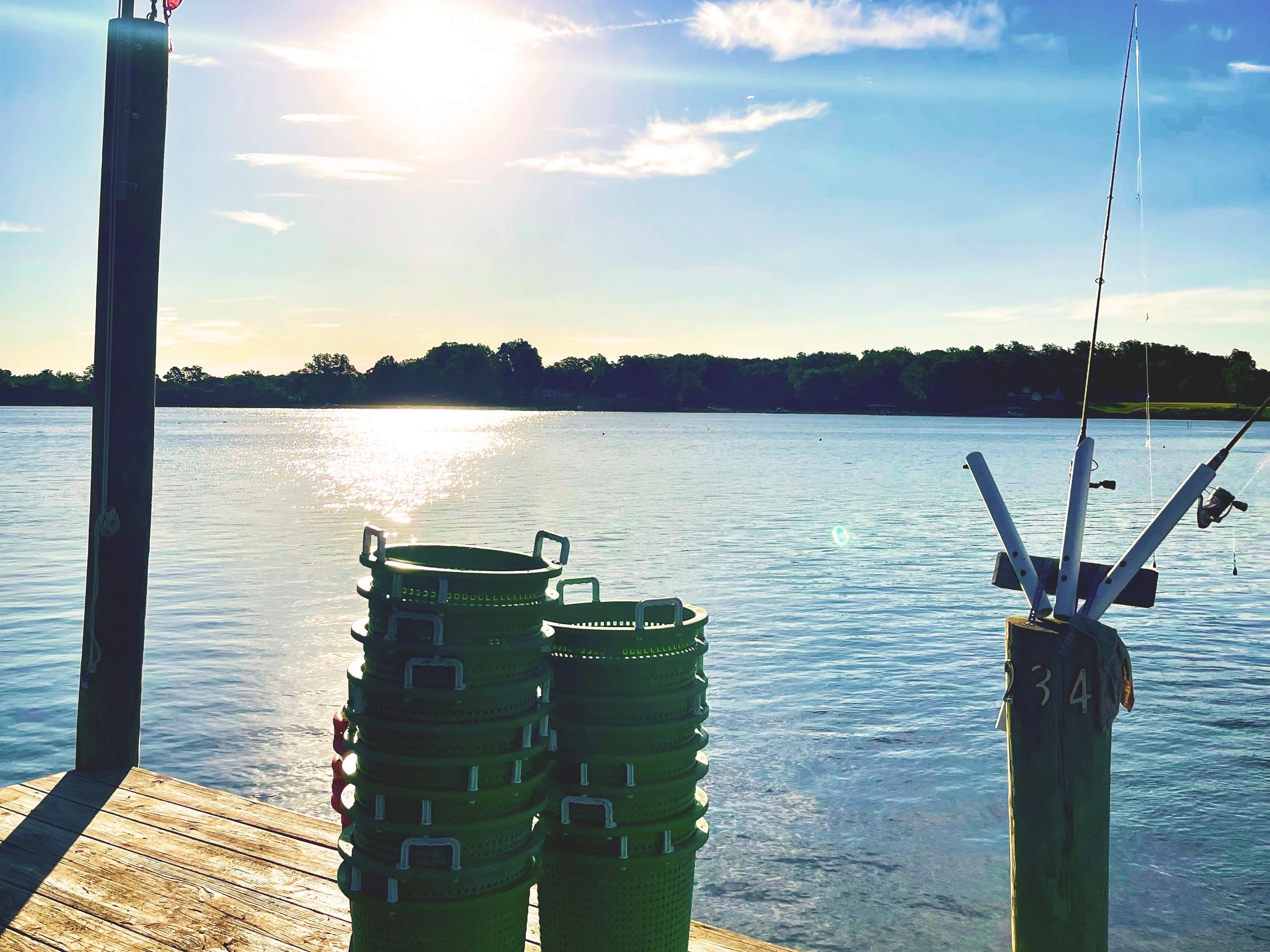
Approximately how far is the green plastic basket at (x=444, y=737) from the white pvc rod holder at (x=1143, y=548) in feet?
6.81

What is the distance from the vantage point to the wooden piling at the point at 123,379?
562cm

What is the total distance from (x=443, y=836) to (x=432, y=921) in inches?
11.7

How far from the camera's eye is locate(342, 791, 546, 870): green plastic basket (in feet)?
10.9

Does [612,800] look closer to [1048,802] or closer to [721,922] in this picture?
[1048,802]

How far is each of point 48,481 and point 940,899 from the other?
42.4m

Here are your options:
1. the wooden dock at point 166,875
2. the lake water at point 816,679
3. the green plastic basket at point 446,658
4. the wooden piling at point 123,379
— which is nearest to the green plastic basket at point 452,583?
the green plastic basket at point 446,658

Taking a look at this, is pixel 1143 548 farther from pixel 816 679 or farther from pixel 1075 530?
pixel 816 679

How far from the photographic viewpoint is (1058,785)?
3768 millimetres

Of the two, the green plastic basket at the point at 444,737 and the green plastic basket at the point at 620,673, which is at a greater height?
the green plastic basket at the point at 620,673

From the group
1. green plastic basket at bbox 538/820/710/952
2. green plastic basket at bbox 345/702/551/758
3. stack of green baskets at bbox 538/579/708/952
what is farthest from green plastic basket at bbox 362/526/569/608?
green plastic basket at bbox 538/820/710/952

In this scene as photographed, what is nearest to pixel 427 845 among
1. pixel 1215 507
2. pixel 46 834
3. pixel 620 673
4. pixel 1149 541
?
pixel 620 673

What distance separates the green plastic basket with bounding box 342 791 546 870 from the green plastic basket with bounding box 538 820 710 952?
0.94 feet

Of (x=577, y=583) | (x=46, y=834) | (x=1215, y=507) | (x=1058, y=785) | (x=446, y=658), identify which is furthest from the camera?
(x=46, y=834)

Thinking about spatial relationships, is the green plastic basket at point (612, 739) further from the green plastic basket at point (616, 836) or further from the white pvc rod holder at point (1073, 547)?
the white pvc rod holder at point (1073, 547)
